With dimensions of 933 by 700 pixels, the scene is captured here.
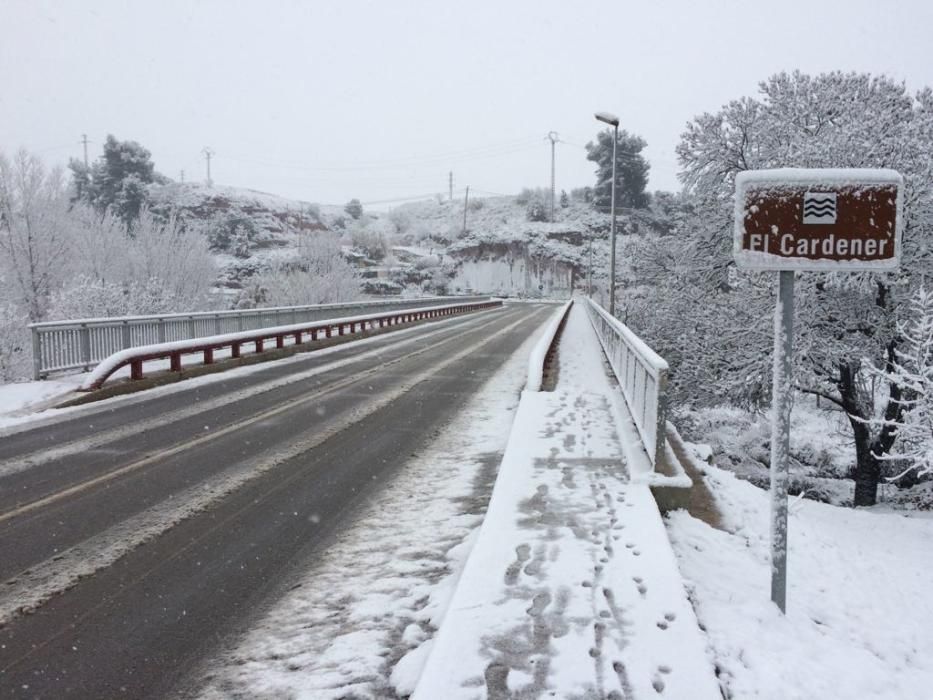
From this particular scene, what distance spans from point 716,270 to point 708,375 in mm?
3579

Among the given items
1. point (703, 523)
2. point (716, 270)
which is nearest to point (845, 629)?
point (703, 523)

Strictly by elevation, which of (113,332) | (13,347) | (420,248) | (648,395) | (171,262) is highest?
(420,248)

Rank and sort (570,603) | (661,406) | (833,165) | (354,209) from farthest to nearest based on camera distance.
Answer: (354,209), (833,165), (661,406), (570,603)

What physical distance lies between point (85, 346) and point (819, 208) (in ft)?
46.0

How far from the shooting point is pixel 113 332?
14461mm

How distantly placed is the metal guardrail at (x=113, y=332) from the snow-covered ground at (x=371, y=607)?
9582mm

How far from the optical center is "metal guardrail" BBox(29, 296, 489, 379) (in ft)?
41.2

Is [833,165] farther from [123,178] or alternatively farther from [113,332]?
[123,178]

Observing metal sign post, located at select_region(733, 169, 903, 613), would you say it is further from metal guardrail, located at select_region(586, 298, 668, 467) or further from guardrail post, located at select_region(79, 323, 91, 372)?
guardrail post, located at select_region(79, 323, 91, 372)

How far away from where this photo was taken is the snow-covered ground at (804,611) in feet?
11.6

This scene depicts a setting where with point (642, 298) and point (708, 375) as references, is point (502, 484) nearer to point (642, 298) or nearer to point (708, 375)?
point (708, 375)

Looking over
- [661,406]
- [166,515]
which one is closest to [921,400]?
[661,406]

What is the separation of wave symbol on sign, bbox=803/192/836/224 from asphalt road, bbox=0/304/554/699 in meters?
4.00

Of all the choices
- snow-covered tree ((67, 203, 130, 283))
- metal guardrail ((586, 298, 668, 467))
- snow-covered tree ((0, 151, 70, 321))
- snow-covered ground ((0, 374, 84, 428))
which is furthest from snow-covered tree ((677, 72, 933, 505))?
snow-covered tree ((67, 203, 130, 283))
